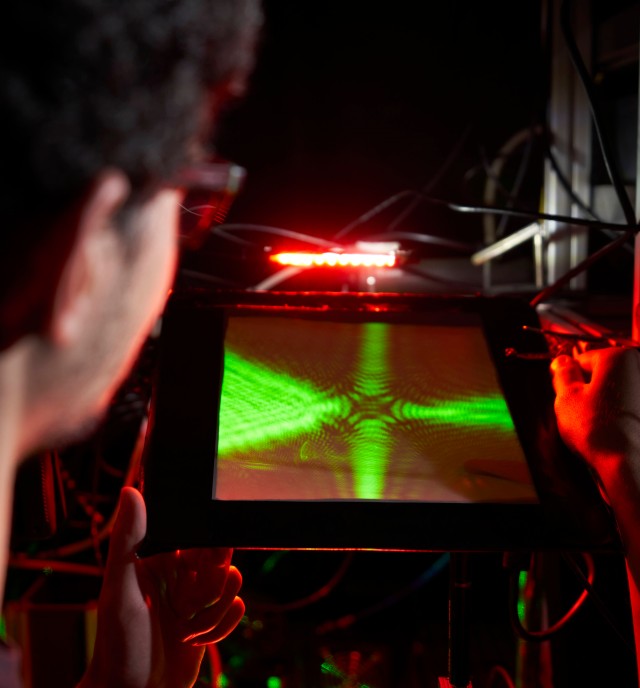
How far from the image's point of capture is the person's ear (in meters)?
0.38

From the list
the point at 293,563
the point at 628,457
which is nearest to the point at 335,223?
the point at 293,563

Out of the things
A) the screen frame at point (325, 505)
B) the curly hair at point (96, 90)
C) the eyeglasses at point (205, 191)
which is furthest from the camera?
the screen frame at point (325, 505)

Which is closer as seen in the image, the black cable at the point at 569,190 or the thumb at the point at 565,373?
the thumb at the point at 565,373

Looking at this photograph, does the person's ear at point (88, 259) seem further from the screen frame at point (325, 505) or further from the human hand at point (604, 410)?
the human hand at point (604, 410)

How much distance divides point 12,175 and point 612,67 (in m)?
1.28

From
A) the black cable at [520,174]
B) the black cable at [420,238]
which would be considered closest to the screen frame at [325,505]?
the black cable at [420,238]

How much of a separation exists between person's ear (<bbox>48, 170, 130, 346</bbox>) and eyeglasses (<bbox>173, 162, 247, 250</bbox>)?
0.18ft

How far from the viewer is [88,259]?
1.33 ft

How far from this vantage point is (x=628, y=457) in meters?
0.67

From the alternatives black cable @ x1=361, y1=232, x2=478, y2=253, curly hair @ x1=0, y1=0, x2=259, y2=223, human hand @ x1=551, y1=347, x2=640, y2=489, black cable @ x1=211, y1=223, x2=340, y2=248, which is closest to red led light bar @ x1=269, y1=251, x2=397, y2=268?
black cable @ x1=211, y1=223, x2=340, y2=248

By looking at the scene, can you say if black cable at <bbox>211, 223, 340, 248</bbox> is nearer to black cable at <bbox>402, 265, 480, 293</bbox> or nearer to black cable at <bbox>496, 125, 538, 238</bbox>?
black cable at <bbox>402, 265, 480, 293</bbox>

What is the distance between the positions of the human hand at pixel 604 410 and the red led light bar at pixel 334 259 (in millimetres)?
453

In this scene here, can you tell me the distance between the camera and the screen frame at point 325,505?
604 millimetres

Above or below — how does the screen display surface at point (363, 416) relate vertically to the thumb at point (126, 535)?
above
